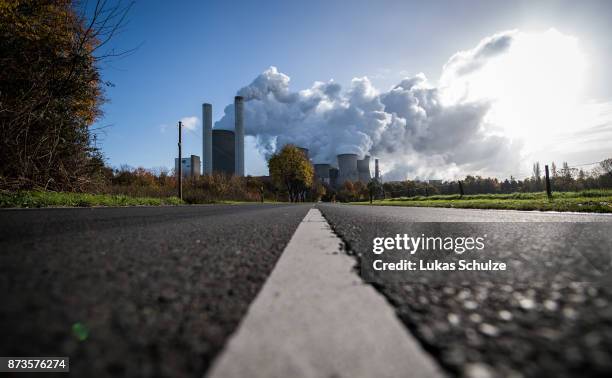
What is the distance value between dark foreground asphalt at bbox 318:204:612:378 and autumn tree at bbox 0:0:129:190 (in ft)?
33.1

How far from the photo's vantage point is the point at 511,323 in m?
0.75

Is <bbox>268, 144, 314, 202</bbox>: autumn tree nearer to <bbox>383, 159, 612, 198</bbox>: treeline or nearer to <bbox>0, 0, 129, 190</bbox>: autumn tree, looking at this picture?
<bbox>383, 159, 612, 198</bbox>: treeline

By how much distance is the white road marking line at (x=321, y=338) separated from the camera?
549 mm

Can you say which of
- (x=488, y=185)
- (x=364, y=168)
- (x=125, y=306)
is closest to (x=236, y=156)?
(x=364, y=168)

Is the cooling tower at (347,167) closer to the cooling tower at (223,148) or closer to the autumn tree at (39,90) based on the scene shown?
the cooling tower at (223,148)

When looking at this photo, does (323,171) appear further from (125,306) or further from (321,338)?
(321,338)

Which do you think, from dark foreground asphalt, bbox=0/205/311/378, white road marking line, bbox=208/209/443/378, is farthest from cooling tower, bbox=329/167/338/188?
white road marking line, bbox=208/209/443/378

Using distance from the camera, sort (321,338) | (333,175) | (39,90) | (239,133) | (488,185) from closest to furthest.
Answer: (321,338), (39,90), (488,185), (239,133), (333,175)

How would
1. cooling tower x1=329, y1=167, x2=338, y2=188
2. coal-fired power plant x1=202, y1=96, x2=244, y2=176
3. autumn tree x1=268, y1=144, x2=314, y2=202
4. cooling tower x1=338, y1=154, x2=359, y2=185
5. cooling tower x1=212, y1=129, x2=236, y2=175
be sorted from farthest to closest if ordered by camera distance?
cooling tower x1=329, y1=167, x2=338, y2=188 < cooling tower x1=212, y1=129, x2=236, y2=175 < cooling tower x1=338, y1=154, x2=359, y2=185 < coal-fired power plant x1=202, y1=96, x2=244, y2=176 < autumn tree x1=268, y1=144, x2=314, y2=202

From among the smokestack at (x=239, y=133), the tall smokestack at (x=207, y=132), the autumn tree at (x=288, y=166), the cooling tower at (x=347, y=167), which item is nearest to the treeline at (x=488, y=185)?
the autumn tree at (x=288, y=166)

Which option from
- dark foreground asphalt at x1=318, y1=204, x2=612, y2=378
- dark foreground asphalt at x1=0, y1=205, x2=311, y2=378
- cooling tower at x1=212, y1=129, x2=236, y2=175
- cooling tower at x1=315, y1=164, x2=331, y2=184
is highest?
cooling tower at x1=212, y1=129, x2=236, y2=175

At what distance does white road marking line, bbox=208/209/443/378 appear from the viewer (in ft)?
1.80

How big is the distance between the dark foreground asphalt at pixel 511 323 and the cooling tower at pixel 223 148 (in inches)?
5519

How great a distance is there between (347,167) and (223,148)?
58407 millimetres
